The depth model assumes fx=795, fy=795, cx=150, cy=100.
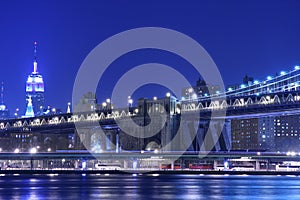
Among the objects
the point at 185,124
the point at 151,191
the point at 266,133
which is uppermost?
the point at 266,133

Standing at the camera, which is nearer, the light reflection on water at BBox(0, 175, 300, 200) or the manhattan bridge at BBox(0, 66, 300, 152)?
the light reflection on water at BBox(0, 175, 300, 200)

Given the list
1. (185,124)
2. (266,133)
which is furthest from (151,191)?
(266,133)

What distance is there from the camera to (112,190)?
201 feet

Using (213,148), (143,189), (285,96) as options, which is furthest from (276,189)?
(213,148)

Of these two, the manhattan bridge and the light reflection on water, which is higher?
the manhattan bridge

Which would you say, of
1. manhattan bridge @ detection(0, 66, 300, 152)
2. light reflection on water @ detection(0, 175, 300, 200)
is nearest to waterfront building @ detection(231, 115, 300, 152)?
manhattan bridge @ detection(0, 66, 300, 152)

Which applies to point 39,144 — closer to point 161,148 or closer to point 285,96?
point 161,148

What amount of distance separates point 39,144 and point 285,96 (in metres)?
64.9

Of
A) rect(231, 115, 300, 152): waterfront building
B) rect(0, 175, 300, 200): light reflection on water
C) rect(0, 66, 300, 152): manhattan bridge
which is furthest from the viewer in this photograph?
rect(231, 115, 300, 152): waterfront building

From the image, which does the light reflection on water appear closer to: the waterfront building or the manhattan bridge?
the manhattan bridge

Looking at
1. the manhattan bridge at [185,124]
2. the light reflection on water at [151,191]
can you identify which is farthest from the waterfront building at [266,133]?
the light reflection on water at [151,191]

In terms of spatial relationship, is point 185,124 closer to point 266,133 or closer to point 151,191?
point 266,133

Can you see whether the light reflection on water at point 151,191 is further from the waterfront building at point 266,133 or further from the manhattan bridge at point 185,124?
the waterfront building at point 266,133

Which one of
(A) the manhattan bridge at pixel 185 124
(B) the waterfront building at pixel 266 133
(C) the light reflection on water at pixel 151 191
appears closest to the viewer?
(C) the light reflection on water at pixel 151 191
